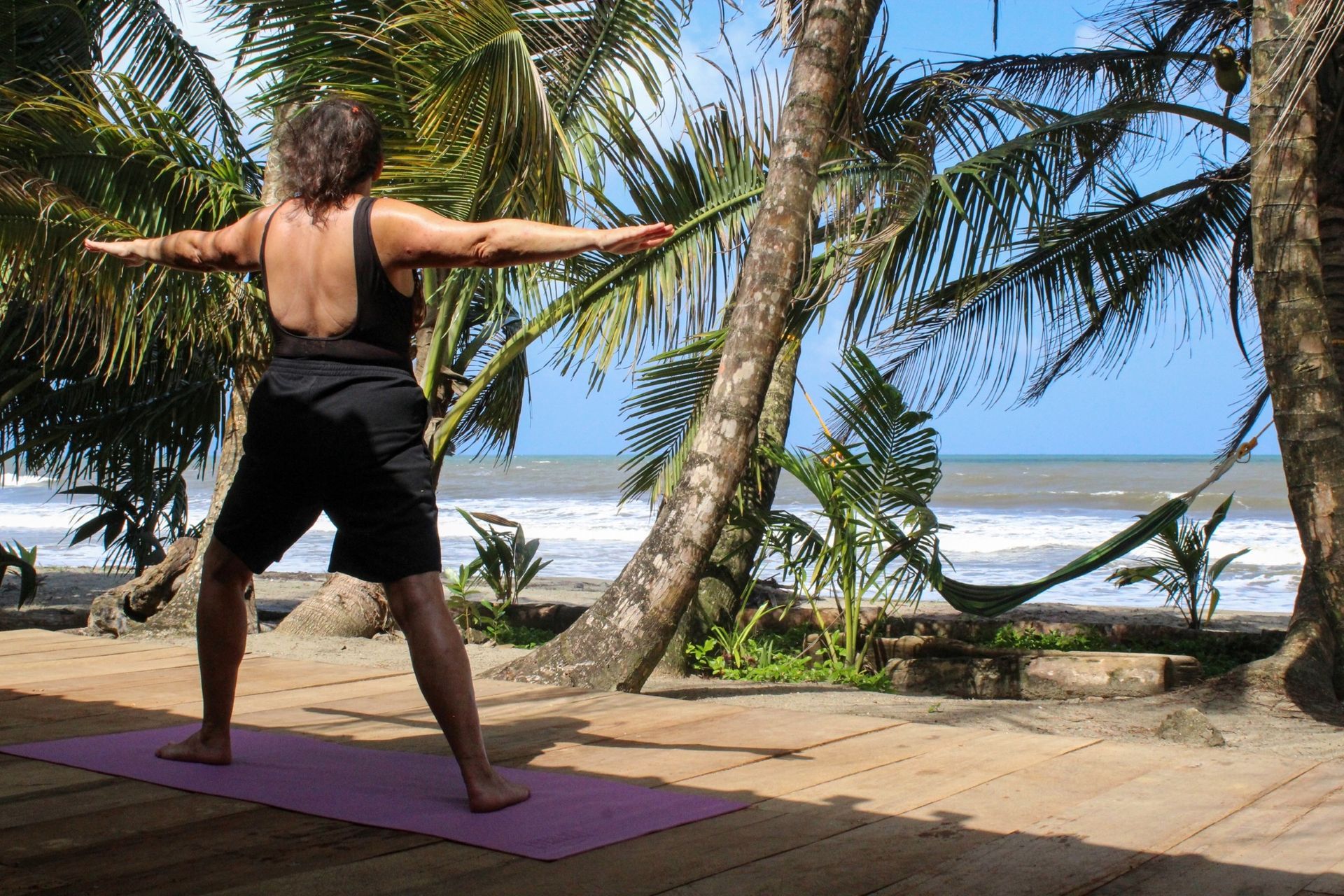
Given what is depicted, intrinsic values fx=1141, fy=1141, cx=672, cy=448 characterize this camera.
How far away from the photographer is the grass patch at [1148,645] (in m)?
7.01

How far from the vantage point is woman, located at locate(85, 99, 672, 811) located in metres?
2.07

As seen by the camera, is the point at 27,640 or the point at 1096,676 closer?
the point at 27,640

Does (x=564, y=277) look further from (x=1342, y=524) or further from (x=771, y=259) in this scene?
(x=1342, y=524)

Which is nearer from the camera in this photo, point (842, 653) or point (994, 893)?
point (994, 893)

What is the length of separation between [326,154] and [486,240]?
1.36ft

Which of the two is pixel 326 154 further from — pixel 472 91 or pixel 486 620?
pixel 486 620

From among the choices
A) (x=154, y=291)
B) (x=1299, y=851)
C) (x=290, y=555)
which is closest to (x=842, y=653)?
(x=154, y=291)

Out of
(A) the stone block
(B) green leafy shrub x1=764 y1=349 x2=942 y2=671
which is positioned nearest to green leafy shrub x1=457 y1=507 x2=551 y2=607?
(B) green leafy shrub x1=764 y1=349 x2=942 y2=671

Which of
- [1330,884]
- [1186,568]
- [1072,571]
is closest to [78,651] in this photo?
[1330,884]

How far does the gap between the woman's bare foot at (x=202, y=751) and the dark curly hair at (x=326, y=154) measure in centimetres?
109

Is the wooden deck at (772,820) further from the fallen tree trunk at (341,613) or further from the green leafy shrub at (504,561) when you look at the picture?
the green leafy shrub at (504,561)

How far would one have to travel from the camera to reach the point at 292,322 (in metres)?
2.19

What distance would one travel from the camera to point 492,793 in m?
2.04

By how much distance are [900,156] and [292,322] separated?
369cm
